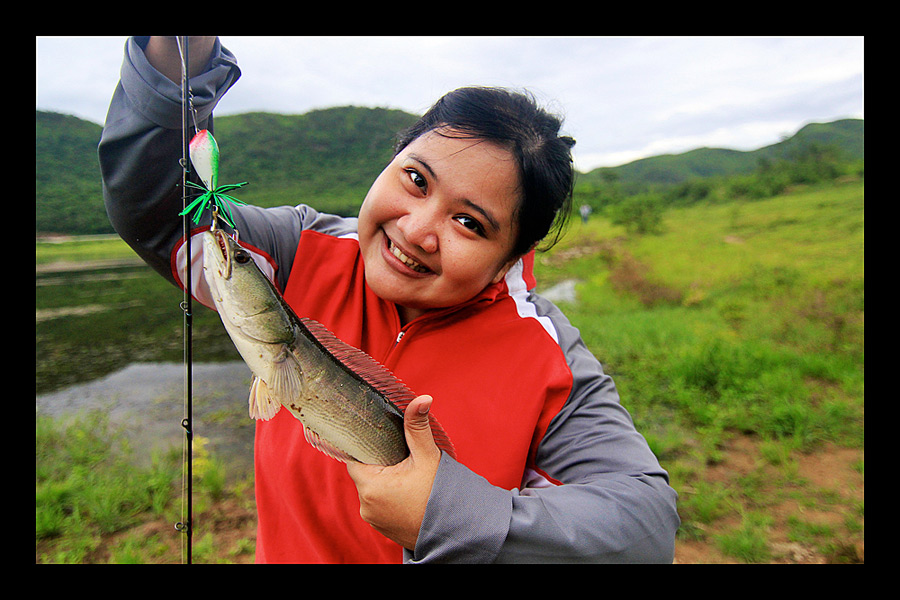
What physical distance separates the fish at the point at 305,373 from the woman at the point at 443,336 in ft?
0.30

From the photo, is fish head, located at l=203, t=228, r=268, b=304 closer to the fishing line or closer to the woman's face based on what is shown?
Result: the fishing line

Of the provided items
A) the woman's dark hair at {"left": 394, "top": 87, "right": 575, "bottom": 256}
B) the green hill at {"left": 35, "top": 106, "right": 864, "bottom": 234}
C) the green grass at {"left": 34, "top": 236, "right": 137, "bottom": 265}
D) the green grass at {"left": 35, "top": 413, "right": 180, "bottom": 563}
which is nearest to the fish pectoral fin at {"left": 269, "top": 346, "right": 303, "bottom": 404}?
the woman's dark hair at {"left": 394, "top": 87, "right": 575, "bottom": 256}

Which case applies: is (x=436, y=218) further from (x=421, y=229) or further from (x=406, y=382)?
(x=406, y=382)

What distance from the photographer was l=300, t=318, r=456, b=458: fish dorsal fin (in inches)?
56.8

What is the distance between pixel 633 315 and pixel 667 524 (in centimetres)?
987

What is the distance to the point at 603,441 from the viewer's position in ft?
5.19

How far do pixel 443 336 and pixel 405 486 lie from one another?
0.58 m

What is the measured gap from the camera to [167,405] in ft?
22.2

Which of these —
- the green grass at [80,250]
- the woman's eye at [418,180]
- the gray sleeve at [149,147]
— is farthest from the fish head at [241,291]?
the green grass at [80,250]

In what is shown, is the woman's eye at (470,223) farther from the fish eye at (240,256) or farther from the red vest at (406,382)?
the fish eye at (240,256)

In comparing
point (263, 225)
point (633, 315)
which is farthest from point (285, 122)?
point (263, 225)
